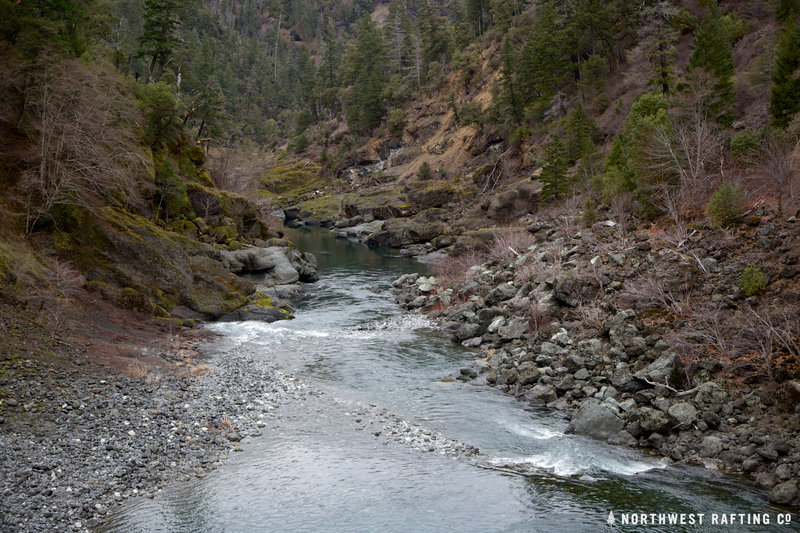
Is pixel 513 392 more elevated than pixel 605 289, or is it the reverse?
pixel 605 289

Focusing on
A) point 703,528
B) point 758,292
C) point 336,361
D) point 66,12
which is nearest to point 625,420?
point 703,528

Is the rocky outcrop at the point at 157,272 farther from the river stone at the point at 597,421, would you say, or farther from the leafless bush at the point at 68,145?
the river stone at the point at 597,421

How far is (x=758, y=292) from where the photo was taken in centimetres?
1867

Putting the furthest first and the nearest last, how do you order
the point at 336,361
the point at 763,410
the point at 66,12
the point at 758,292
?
the point at 66,12
the point at 336,361
the point at 758,292
the point at 763,410

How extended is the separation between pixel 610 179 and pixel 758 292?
59.5 ft

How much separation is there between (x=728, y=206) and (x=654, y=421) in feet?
41.4

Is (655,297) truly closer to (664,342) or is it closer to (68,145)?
(664,342)

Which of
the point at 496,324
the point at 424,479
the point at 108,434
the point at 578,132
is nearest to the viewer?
the point at 424,479

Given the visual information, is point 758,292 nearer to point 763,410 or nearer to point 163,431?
point 763,410

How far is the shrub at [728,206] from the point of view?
23.4 m

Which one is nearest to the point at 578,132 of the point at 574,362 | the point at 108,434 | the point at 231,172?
the point at 574,362

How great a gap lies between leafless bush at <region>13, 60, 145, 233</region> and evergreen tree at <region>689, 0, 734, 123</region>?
33883 millimetres

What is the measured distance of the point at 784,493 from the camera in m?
11.8

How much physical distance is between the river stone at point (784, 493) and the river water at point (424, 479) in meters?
0.30
